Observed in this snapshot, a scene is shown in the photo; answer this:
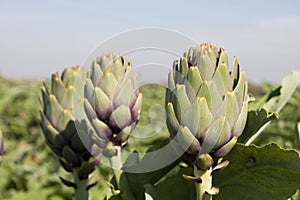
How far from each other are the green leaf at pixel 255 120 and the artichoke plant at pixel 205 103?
0.06 metres

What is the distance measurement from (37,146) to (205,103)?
11.0 feet

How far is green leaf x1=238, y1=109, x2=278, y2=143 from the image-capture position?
79 centimetres

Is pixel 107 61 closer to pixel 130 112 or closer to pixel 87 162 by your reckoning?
pixel 130 112

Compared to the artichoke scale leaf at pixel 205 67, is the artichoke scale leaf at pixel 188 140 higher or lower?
lower

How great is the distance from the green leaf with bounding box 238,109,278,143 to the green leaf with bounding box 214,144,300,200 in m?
0.03

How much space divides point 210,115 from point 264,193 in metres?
0.22

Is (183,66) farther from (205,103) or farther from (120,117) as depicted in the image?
(120,117)

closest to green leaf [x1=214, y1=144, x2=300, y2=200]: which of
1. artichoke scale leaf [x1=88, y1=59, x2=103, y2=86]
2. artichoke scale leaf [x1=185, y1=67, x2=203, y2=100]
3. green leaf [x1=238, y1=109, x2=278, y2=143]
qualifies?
green leaf [x1=238, y1=109, x2=278, y2=143]

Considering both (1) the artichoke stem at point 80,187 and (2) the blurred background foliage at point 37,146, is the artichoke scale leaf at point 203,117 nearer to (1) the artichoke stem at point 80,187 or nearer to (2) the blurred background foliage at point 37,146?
(2) the blurred background foliage at point 37,146

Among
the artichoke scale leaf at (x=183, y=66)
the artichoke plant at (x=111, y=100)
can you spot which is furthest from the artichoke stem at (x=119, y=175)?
the artichoke scale leaf at (x=183, y=66)

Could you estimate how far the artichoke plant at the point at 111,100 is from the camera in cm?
83

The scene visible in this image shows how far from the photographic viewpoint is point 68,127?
3.08 ft

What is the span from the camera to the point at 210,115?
72cm

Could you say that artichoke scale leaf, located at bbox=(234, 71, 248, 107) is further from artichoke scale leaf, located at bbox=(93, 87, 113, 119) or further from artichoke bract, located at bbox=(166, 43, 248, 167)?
artichoke scale leaf, located at bbox=(93, 87, 113, 119)
